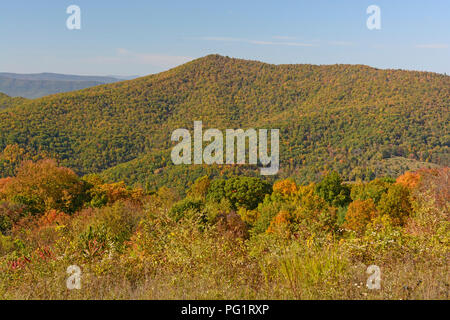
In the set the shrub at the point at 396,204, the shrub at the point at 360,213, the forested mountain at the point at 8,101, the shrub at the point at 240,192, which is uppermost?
the forested mountain at the point at 8,101

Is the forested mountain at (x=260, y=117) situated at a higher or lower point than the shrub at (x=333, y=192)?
higher

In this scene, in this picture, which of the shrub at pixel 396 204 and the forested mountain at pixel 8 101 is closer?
the shrub at pixel 396 204

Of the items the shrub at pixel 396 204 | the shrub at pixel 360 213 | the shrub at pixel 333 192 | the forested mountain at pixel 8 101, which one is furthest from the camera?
the forested mountain at pixel 8 101

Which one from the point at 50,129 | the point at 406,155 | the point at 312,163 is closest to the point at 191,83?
the point at 50,129

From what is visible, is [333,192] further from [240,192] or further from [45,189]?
[45,189]

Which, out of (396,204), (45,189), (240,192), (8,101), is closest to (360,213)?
(396,204)

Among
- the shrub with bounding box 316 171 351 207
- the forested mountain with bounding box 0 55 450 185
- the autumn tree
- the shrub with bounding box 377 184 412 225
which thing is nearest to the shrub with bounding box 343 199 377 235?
the shrub with bounding box 377 184 412 225

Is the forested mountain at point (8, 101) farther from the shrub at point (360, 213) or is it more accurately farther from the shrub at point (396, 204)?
the shrub at point (396, 204)

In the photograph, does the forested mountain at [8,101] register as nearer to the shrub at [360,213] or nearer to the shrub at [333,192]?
the shrub at [333,192]

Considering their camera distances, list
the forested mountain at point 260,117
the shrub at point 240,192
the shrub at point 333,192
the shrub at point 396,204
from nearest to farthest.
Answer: the shrub at point 396,204
the shrub at point 333,192
the shrub at point 240,192
the forested mountain at point 260,117

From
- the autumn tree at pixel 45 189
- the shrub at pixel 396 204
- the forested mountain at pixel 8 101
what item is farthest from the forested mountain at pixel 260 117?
the shrub at pixel 396 204
